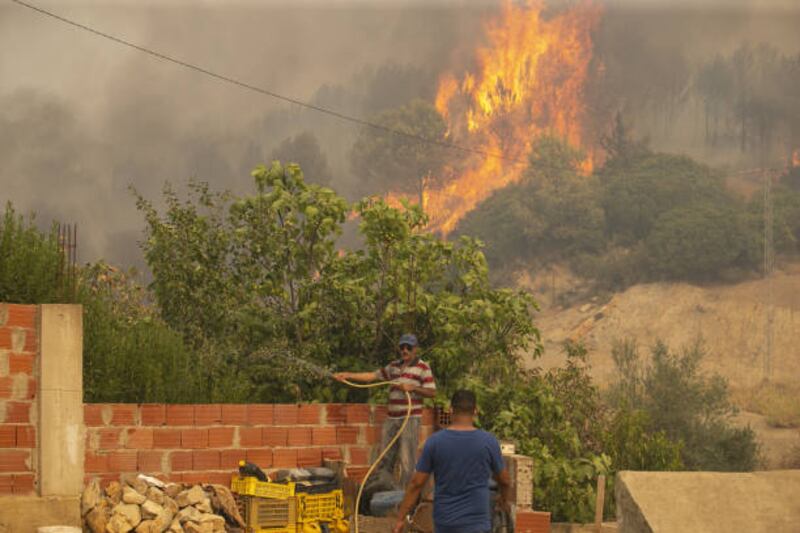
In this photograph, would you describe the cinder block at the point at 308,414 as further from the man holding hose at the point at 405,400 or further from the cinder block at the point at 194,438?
the cinder block at the point at 194,438

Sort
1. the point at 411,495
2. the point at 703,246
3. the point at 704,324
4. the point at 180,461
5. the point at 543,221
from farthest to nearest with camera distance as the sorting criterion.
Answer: the point at 543,221, the point at 703,246, the point at 704,324, the point at 180,461, the point at 411,495

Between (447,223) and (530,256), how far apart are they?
6.75 m

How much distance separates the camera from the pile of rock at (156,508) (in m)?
8.27

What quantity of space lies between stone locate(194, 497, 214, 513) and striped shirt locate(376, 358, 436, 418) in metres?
1.93

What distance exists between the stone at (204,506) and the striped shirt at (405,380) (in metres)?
1.93

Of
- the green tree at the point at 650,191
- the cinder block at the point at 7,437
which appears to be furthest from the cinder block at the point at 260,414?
the green tree at the point at 650,191

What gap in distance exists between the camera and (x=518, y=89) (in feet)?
225

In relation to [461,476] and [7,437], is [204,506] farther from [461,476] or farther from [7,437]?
[461,476]

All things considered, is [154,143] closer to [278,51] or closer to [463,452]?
[278,51]

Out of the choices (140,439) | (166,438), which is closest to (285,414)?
(166,438)

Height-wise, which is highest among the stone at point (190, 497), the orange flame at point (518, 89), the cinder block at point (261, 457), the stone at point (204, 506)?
the orange flame at point (518, 89)

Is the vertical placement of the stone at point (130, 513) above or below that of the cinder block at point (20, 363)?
below

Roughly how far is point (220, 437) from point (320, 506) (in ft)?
3.33

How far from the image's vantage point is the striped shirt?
989 cm
